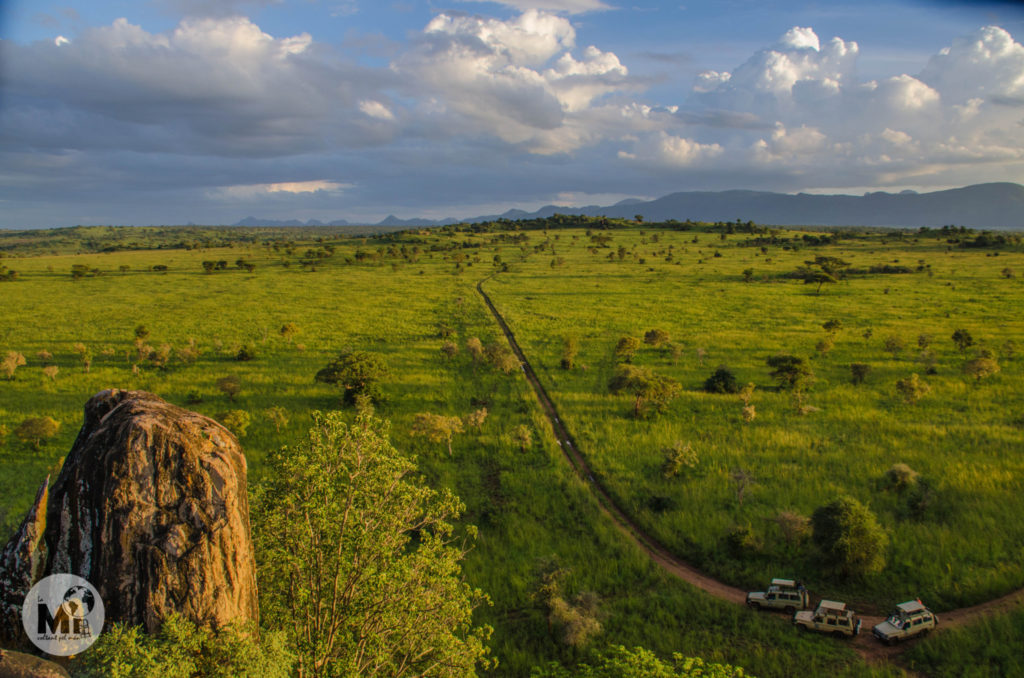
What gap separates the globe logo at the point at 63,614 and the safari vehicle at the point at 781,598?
2354 cm

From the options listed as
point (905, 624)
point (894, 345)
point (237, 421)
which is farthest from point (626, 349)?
point (237, 421)

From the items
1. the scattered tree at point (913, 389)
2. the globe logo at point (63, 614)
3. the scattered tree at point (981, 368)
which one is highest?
the globe logo at point (63, 614)

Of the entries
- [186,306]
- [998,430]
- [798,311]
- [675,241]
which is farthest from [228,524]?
[675,241]

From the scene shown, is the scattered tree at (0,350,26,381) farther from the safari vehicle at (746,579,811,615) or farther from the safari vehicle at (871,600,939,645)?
the safari vehicle at (871,600,939,645)

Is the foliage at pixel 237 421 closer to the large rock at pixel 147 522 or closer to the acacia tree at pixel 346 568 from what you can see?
the acacia tree at pixel 346 568

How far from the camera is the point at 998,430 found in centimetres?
3662

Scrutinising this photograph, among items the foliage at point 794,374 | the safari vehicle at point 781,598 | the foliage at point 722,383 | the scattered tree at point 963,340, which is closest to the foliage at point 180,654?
the safari vehicle at point 781,598

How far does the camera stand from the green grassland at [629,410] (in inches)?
917

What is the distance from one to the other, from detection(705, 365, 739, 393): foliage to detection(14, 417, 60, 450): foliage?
5459 centimetres

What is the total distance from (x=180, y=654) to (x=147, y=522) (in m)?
2.67

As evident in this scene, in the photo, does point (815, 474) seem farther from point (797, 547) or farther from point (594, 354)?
point (594, 354)

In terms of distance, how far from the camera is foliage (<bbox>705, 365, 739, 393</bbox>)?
4747 centimetres

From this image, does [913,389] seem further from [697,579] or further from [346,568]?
[346,568]

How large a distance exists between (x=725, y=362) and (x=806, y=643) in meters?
39.4
